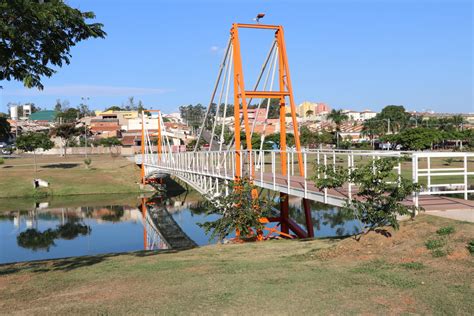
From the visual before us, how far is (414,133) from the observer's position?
70.6m

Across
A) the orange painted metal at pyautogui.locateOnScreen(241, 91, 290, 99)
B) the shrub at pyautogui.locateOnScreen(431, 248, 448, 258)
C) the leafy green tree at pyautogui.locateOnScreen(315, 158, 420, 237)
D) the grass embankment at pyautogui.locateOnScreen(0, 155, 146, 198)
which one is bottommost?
the grass embankment at pyautogui.locateOnScreen(0, 155, 146, 198)

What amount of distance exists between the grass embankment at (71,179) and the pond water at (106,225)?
338 centimetres

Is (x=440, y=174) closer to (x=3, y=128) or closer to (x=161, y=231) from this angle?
(x=3, y=128)

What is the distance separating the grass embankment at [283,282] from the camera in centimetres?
621

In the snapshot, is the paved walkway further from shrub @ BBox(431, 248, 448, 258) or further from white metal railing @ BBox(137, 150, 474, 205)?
shrub @ BBox(431, 248, 448, 258)

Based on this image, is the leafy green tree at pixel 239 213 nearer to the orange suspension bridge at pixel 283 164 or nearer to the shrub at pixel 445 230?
the orange suspension bridge at pixel 283 164

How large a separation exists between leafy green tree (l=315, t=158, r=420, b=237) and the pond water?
8620mm

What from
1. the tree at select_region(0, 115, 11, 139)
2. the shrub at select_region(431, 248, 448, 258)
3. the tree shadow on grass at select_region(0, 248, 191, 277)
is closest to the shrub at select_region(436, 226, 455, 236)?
the shrub at select_region(431, 248, 448, 258)

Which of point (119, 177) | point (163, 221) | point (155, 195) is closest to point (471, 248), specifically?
point (163, 221)

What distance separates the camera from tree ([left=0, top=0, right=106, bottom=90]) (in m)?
7.93

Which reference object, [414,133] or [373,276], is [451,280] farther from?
[414,133]

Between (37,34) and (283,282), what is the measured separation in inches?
237

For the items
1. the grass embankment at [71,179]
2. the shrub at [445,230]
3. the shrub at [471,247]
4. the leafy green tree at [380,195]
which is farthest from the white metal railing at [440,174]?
the grass embankment at [71,179]

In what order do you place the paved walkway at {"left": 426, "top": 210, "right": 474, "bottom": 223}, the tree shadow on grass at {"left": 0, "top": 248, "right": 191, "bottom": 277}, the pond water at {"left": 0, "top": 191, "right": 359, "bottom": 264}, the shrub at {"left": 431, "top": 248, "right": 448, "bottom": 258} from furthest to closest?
1. the pond water at {"left": 0, "top": 191, "right": 359, "bottom": 264}
2. the tree shadow on grass at {"left": 0, "top": 248, "right": 191, "bottom": 277}
3. the paved walkway at {"left": 426, "top": 210, "right": 474, "bottom": 223}
4. the shrub at {"left": 431, "top": 248, "right": 448, "bottom": 258}
